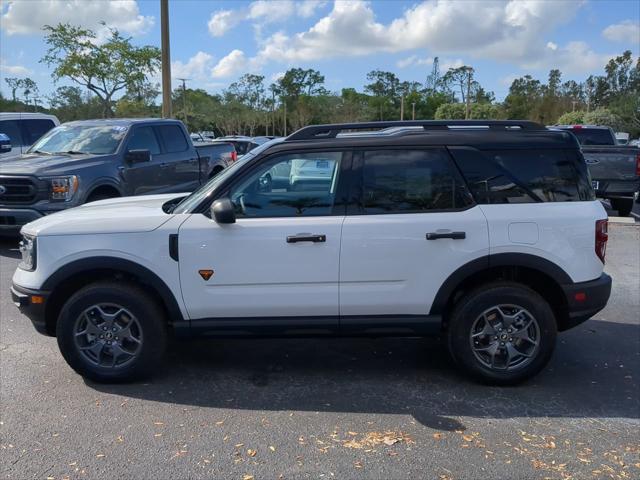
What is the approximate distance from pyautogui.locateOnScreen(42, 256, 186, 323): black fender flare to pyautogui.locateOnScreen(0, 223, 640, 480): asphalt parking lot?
711mm

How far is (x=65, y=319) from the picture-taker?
4.23 metres

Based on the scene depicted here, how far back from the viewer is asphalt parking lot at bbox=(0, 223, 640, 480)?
3.32m

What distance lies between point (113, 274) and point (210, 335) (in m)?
0.85

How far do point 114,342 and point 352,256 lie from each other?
1830mm

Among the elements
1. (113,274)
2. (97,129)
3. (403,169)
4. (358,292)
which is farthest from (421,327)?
(97,129)

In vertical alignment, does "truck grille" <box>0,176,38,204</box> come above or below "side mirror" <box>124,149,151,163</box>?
below

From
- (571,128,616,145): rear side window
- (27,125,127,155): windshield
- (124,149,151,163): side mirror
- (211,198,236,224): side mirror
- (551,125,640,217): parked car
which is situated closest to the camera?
(211,198,236,224): side mirror

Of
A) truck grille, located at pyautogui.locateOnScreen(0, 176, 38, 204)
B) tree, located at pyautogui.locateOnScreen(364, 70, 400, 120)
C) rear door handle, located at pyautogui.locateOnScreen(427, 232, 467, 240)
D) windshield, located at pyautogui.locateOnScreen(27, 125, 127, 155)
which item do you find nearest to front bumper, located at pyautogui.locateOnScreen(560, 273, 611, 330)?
rear door handle, located at pyautogui.locateOnScreen(427, 232, 467, 240)

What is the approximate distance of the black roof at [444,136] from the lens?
4332 mm

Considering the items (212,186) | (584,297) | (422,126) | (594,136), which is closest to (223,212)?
(212,186)

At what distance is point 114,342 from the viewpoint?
432 centimetres

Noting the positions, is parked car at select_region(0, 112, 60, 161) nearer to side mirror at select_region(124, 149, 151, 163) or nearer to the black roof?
side mirror at select_region(124, 149, 151, 163)

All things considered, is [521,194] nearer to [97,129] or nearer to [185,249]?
[185,249]

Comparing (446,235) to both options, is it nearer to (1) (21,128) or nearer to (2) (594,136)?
(1) (21,128)
